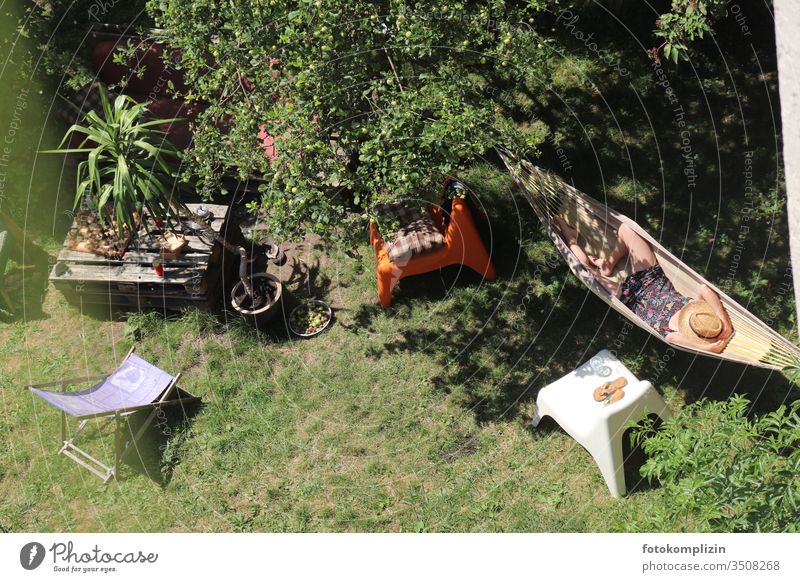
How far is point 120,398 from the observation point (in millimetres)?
8031

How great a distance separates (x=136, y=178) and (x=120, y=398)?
2.22m

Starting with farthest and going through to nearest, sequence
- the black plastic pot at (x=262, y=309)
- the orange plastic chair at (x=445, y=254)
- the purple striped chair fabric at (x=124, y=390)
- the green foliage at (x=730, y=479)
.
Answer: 1. the black plastic pot at (x=262, y=309)
2. the orange plastic chair at (x=445, y=254)
3. the purple striped chair fabric at (x=124, y=390)
4. the green foliage at (x=730, y=479)

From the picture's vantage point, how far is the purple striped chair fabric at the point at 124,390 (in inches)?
306

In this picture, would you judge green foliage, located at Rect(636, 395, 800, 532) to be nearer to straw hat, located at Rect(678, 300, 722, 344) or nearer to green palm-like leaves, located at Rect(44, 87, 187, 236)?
straw hat, located at Rect(678, 300, 722, 344)

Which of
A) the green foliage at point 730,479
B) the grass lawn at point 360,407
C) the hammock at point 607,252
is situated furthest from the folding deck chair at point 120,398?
the green foliage at point 730,479

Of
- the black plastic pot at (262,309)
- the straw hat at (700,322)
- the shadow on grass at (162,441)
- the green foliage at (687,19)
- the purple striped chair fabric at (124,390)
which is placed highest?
the green foliage at (687,19)

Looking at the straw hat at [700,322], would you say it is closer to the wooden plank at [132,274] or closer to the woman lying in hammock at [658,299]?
the woman lying in hammock at [658,299]

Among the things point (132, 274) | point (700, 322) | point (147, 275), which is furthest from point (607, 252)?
point (132, 274)

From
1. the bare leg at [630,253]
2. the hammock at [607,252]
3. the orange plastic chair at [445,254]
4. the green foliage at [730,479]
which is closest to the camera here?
the green foliage at [730,479]

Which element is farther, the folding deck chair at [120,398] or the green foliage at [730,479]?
the folding deck chair at [120,398]

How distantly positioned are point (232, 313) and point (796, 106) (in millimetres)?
6685

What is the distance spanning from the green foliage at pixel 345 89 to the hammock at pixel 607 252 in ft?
3.02

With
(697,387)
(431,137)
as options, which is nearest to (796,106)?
(697,387)

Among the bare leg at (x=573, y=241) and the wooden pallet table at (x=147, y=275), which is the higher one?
the bare leg at (x=573, y=241)
